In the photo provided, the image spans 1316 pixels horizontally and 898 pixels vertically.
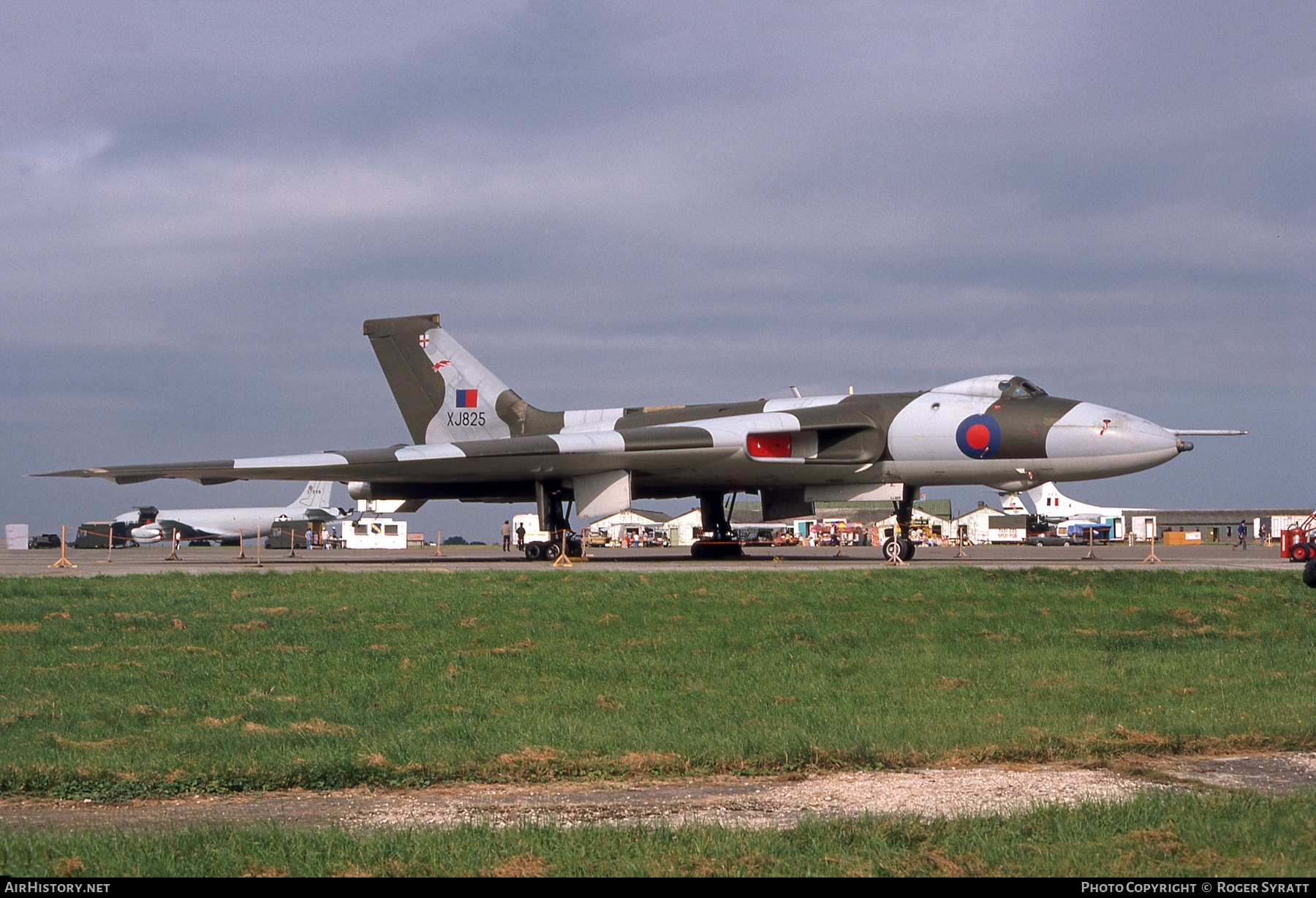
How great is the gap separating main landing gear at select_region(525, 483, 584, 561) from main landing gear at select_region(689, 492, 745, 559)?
326 cm

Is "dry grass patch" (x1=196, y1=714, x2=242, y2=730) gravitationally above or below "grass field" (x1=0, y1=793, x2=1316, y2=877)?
below

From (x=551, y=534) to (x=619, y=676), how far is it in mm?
17742

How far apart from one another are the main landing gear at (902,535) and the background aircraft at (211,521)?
55.7 m

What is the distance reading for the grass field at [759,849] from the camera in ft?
14.8

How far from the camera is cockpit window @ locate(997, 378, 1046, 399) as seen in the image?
23453mm

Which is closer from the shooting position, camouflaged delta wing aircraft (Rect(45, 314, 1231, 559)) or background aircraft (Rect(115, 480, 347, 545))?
camouflaged delta wing aircraft (Rect(45, 314, 1231, 559))

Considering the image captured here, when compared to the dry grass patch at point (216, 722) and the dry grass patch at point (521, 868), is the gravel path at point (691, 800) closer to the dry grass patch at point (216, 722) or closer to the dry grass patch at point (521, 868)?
the dry grass patch at point (521, 868)

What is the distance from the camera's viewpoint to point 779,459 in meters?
25.2

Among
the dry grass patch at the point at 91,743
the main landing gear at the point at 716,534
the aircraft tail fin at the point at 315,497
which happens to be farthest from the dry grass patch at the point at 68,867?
the aircraft tail fin at the point at 315,497

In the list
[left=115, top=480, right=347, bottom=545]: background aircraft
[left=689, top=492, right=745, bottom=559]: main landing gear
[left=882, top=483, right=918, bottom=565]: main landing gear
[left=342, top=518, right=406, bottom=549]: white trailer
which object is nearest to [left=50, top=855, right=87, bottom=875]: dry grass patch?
[left=882, top=483, right=918, bottom=565]: main landing gear

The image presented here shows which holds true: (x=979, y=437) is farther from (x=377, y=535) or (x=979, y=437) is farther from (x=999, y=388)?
(x=377, y=535)

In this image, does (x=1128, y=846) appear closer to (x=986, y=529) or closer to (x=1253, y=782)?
(x=1253, y=782)

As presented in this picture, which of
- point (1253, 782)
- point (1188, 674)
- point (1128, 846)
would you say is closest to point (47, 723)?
point (1128, 846)

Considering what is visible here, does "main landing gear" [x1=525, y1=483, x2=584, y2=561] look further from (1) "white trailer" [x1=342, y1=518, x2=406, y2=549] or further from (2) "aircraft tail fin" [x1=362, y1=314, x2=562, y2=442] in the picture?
(1) "white trailer" [x1=342, y1=518, x2=406, y2=549]
